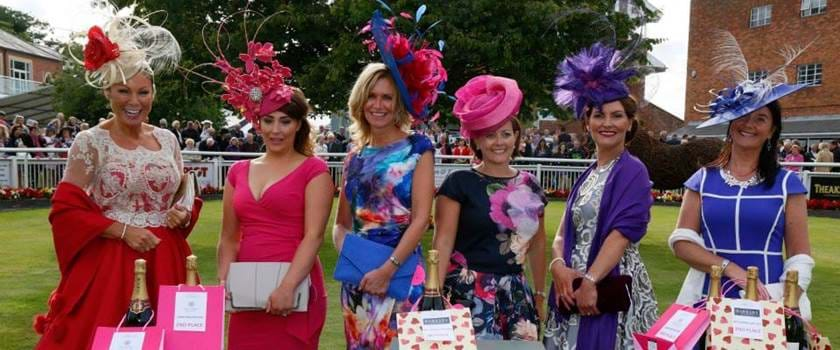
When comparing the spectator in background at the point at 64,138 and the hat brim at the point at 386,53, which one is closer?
the hat brim at the point at 386,53

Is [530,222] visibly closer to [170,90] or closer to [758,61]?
[170,90]

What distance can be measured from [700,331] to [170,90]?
946 centimetres

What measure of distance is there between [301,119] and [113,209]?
1010 mm

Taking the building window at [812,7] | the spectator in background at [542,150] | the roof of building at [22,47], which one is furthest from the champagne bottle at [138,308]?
the roof of building at [22,47]

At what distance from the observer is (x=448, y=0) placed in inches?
368

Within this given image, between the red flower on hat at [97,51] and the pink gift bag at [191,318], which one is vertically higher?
the red flower on hat at [97,51]

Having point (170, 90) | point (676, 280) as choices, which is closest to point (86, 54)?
point (676, 280)

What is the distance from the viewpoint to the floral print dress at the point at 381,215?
9.70 feet

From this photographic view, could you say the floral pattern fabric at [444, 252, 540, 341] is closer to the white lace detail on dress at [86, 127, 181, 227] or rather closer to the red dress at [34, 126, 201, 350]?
the red dress at [34, 126, 201, 350]

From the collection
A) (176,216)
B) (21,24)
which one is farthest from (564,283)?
(21,24)

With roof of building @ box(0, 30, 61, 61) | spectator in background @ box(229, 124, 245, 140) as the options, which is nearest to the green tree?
roof of building @ box(0, 30, 61, 61)

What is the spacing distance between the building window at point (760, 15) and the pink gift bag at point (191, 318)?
31.8 meters

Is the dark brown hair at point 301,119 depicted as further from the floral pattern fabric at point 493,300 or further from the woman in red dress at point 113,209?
the floral pattern fabric at point 493,300

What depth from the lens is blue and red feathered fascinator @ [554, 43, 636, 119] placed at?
115 inches
